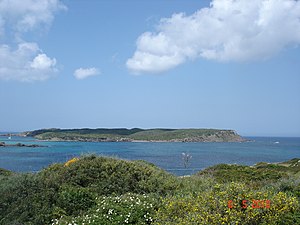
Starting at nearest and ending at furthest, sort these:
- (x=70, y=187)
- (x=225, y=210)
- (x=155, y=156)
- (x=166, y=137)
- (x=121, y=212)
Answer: (x=225, y=210), (x=121, y=212), (x=70, y=187), (x=155, y=156), (x=166, y=137)

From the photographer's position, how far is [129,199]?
7.51 meters

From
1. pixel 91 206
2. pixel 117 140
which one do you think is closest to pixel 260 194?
pixel 91 206

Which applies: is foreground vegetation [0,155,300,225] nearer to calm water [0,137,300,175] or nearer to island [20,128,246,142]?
calm water [0,137,300,175]

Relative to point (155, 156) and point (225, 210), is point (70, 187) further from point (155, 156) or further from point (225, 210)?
point (155, 156)

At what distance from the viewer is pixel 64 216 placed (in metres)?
7.38

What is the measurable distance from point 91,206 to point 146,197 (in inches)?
59.9

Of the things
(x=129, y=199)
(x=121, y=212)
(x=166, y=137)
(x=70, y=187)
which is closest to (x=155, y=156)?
(x=70, y=187)

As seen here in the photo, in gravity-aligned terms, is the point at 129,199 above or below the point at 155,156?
above

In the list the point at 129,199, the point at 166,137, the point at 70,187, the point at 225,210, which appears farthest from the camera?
the point at 166,137

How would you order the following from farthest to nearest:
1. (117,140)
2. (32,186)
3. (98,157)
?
(117,140) → (98,157) → (32,186)

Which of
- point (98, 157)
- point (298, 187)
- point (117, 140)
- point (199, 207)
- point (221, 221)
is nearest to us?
point (221, 221)

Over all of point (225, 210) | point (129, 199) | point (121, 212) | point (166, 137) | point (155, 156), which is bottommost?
point (155, 156)

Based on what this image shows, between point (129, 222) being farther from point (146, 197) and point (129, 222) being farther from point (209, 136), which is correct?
point (209, 136)

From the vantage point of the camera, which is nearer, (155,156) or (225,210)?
(225,210)
